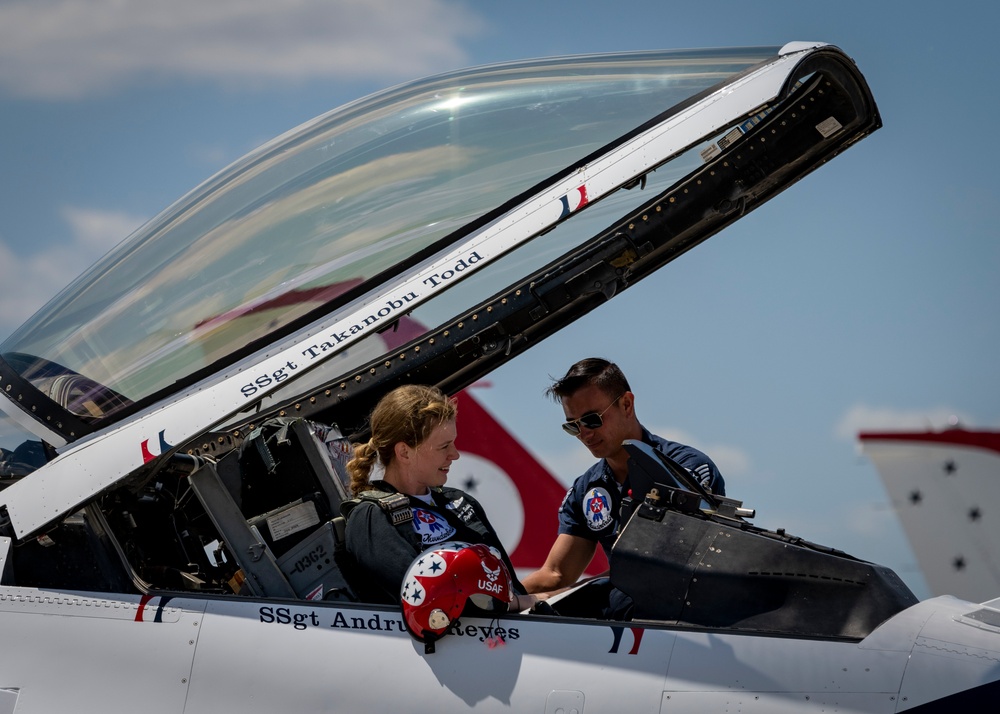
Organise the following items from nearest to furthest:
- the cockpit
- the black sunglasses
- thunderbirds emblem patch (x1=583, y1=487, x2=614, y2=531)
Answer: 1. the cockpit
2. the black sunglasses
3. thunderbirds emblem patch (x1=583, y1=487, x2=614, y2=531)

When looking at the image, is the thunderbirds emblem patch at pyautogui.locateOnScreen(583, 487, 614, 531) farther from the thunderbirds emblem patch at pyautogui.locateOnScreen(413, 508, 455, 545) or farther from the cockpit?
the thunderbirds emblem patch at pyautogui.locateOnScreen(413, 508, 455, 545)

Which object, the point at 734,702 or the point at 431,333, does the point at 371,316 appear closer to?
the point at 431,333

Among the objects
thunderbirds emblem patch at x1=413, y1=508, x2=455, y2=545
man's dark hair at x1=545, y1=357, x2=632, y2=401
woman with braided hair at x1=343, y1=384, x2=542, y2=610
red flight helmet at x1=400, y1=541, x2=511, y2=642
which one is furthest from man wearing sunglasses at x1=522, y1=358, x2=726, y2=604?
red flight helmet at x1=400, y1=541, x2=511, y2=642

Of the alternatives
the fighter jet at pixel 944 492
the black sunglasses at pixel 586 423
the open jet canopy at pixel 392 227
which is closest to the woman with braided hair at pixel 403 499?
the open jet canopy at pixel 392 227

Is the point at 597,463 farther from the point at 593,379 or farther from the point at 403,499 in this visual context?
the point at 403,499

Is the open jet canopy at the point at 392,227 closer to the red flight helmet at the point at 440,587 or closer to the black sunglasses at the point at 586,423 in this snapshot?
the black sunglasses at the point at 586,423

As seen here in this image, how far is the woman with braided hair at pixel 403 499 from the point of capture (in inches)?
103

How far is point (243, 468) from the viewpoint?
3055 mm

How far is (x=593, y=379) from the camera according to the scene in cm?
360

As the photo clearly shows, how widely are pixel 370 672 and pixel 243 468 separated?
3.09 feet

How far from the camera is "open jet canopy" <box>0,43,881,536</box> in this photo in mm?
2635

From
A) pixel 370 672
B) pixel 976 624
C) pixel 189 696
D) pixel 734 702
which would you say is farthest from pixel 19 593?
pixel 976 624

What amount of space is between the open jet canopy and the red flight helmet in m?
0.66

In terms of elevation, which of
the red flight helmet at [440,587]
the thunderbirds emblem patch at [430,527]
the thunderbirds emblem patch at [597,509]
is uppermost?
the thunderbirds emblem patch at [597,509]
